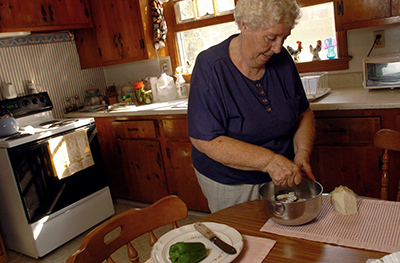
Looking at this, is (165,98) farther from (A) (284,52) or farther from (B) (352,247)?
(B) (352,247)

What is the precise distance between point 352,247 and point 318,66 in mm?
1983

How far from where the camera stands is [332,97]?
2.24m

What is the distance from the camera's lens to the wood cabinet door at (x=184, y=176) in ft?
8.85

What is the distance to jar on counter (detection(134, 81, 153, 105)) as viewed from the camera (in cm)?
321

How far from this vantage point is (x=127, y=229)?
3.50 feet

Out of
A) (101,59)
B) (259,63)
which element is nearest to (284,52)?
(259,63)

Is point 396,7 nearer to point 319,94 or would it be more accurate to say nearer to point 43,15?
point 319,94

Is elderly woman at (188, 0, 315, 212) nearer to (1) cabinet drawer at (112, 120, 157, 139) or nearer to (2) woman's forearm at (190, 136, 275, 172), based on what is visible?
(2) woman's forearm at (190, 136, 275, 172)

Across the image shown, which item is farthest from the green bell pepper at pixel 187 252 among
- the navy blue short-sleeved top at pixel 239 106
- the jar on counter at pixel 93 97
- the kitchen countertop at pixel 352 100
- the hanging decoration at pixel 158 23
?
the jar on counter at pixel 93 97

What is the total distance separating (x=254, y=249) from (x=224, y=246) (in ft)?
0.28

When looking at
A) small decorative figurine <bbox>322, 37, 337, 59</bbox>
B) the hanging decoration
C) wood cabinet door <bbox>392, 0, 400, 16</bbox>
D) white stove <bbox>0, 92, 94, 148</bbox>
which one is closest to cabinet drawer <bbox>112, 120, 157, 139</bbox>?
white stove <bbox>0, 92, 94, 148</bbox>

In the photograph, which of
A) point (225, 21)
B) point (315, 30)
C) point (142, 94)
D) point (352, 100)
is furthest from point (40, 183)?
point (315, 30)

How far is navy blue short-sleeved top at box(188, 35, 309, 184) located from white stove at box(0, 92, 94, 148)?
1612 mm

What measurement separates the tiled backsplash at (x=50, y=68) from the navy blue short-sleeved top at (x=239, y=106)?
2.31m
